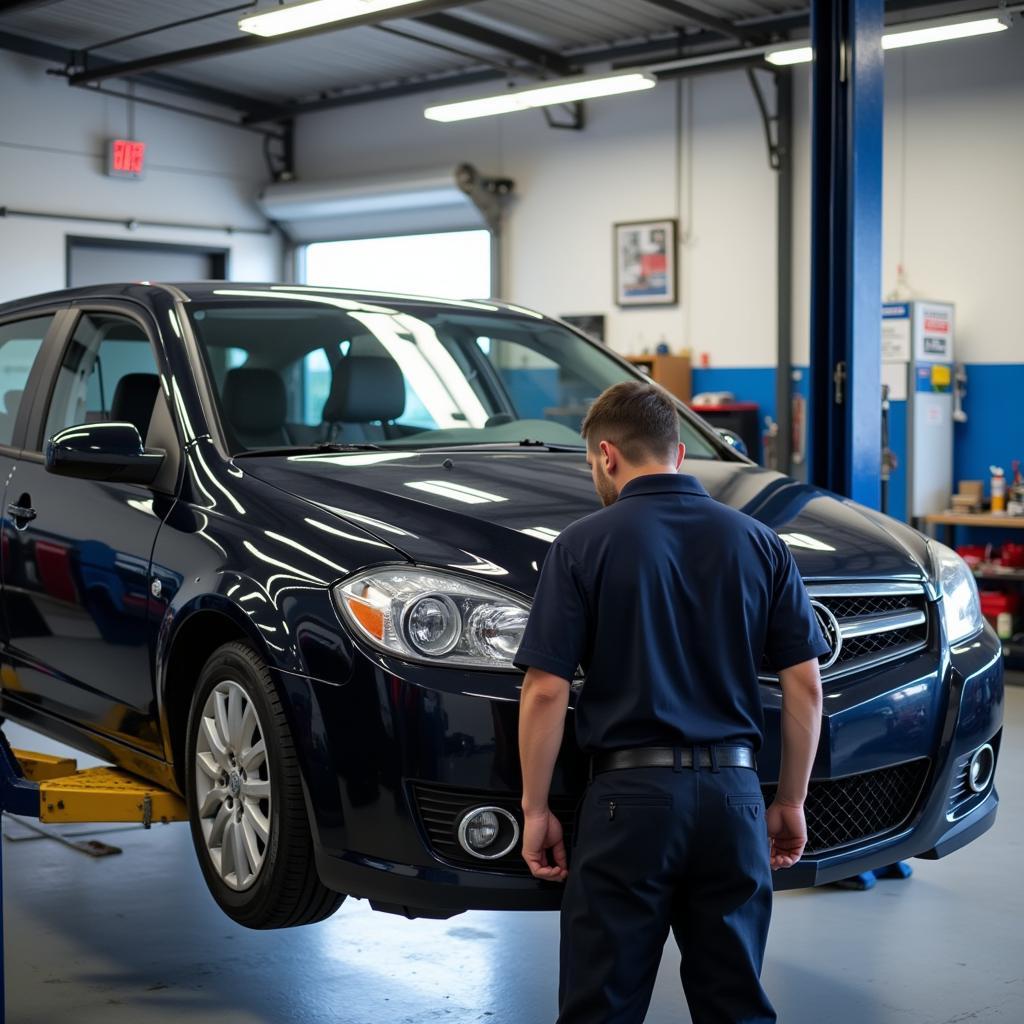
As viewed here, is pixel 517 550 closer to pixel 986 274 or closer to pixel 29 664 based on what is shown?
pixel 29 664

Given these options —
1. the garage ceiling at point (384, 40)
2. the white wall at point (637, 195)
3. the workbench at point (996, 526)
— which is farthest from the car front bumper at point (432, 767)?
the white wall at point (637, 195)

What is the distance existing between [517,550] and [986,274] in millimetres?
7081

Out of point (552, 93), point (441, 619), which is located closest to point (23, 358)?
point (441, 619)

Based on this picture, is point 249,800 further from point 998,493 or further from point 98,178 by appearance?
point 98,178

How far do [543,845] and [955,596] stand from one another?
1.17m

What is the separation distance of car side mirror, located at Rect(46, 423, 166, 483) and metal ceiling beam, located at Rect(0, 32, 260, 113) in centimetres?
915

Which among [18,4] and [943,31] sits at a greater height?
[18,4]

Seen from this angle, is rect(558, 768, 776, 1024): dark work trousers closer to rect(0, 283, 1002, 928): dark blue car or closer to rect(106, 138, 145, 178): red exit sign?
rect(0, 283, 1002, 928): dark blue car

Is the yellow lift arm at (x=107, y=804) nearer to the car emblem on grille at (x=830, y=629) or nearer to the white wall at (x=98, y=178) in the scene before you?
the car emblem on grille at (x=830, y=629)

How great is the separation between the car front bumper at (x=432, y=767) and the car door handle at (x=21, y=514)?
1274 mm

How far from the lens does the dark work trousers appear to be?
211cm

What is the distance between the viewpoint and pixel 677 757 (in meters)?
2.12

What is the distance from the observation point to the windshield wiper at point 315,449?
9.80 ft

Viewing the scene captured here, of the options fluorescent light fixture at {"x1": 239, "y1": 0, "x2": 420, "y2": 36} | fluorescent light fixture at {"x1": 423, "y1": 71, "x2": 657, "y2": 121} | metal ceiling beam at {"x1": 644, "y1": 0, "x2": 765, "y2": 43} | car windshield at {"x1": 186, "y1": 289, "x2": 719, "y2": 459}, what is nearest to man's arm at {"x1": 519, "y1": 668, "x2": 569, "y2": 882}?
car windshield at {"x1": 186, "y1": 289, "x2": 719, "y2": 459}
